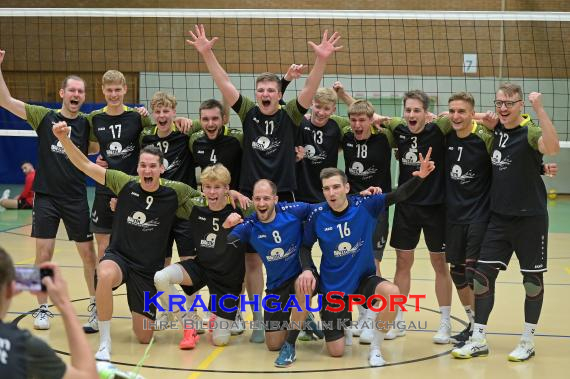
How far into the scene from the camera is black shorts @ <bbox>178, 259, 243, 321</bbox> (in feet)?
22.2

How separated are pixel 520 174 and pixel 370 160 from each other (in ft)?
4.62

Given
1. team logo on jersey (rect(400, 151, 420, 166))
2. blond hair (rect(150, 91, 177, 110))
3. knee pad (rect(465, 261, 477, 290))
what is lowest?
knee pad (rect(465, 261, 477, 290))

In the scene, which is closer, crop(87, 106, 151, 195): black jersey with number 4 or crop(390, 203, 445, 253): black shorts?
crop(390, 203, 445, 253): black shorts

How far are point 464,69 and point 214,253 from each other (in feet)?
43.9

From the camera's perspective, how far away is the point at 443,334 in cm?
683

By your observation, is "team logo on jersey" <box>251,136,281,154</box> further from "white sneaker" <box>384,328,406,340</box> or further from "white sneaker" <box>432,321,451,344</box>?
"white sneaker" <box>432,321,451,344</box>

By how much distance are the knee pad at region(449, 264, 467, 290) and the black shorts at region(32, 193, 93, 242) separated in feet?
11.0

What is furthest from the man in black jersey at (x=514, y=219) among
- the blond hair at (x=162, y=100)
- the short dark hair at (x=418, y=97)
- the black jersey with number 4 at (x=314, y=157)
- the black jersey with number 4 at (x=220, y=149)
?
the blond hair at (x=162, y=100)

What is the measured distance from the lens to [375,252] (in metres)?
7.21

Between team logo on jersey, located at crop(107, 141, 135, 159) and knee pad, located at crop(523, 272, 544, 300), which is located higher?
team logo on jersey, located at crop(107, 141, 135, 159)

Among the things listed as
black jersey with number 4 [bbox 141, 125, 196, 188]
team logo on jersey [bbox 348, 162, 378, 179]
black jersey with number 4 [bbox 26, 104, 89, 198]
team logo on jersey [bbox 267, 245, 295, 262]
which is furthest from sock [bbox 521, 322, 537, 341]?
black jersey with number 4 [bbox 26, 104, 89, 198]

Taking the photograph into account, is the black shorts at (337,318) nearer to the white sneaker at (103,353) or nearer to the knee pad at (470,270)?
the knee pad at (470,270)

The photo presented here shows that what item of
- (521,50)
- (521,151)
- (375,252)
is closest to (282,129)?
(375,252)

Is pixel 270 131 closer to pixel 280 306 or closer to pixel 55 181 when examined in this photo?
pixel 280 306
